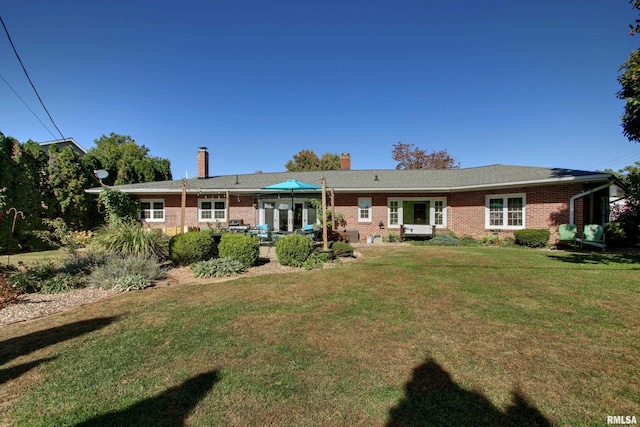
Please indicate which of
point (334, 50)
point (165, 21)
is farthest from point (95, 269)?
point (334, 50)

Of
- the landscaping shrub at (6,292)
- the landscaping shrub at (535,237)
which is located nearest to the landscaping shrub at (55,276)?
the landscaping shrub at (6,292)

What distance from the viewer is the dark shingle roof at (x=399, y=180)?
542 inches

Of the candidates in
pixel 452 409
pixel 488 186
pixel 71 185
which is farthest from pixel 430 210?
pixel 71 185

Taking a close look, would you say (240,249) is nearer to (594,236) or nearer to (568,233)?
(568,233)

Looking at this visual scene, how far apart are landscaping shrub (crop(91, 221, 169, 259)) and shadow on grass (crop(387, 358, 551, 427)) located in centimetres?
785

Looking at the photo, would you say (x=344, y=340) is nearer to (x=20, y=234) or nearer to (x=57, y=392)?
(x=57, y=392)

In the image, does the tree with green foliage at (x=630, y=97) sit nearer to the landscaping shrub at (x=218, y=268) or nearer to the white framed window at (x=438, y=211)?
the white framed window at (x=438, y=211)

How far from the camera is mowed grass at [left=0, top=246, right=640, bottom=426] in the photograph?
247cm

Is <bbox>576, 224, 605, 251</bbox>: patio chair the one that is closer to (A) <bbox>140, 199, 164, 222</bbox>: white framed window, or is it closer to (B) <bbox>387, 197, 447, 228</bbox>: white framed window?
(B) <bbox>387, 197, 447, 228</bbox>: white framed window

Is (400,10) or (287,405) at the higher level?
(400,10)

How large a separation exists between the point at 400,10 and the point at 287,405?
12.9m

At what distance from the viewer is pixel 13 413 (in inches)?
98.5

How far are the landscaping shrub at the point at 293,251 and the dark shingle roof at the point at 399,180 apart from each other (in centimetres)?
780

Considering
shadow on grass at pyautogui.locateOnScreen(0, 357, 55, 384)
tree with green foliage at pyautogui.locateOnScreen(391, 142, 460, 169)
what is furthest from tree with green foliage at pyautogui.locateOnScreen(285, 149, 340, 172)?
shadow on grass at pyautogui.locateOnScreen(0, 357, 55, 384)
